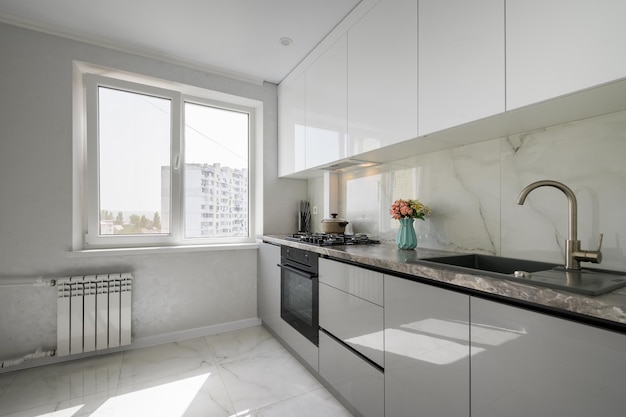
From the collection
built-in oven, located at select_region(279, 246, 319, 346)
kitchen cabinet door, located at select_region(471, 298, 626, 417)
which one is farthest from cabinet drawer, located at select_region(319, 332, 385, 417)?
kitchen cabinet door, located at select_region(471, 298, 626, 417)

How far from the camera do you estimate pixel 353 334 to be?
1.65m

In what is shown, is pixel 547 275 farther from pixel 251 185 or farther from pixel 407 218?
pixel 251 185

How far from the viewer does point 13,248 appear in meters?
2.20

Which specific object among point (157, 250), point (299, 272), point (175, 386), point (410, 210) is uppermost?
point (410, 210)

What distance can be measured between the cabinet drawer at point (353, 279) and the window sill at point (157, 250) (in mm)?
1296

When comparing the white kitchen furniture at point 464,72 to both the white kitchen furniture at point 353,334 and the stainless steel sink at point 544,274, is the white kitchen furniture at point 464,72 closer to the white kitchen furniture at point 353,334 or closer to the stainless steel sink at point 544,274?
the stainless steel sink at point 544,274

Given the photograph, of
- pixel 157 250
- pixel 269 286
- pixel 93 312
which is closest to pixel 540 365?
pixel 269 286

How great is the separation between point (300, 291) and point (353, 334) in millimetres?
663

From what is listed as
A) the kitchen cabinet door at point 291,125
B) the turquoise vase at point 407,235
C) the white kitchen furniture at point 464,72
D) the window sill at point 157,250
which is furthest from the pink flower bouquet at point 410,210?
A: the window sill at point 157,250

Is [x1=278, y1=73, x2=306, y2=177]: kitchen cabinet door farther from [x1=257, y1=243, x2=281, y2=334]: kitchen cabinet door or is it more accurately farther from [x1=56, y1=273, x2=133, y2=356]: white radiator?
[x1=56, y1=273, x2=133, y2=356]: white radiator

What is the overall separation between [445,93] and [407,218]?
2.53 feet

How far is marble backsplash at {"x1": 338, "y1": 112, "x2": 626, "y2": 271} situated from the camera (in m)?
1.19

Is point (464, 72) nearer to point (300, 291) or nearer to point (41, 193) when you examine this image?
point (300, 291)

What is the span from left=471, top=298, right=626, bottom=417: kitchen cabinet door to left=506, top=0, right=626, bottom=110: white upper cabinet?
76 centimetres
